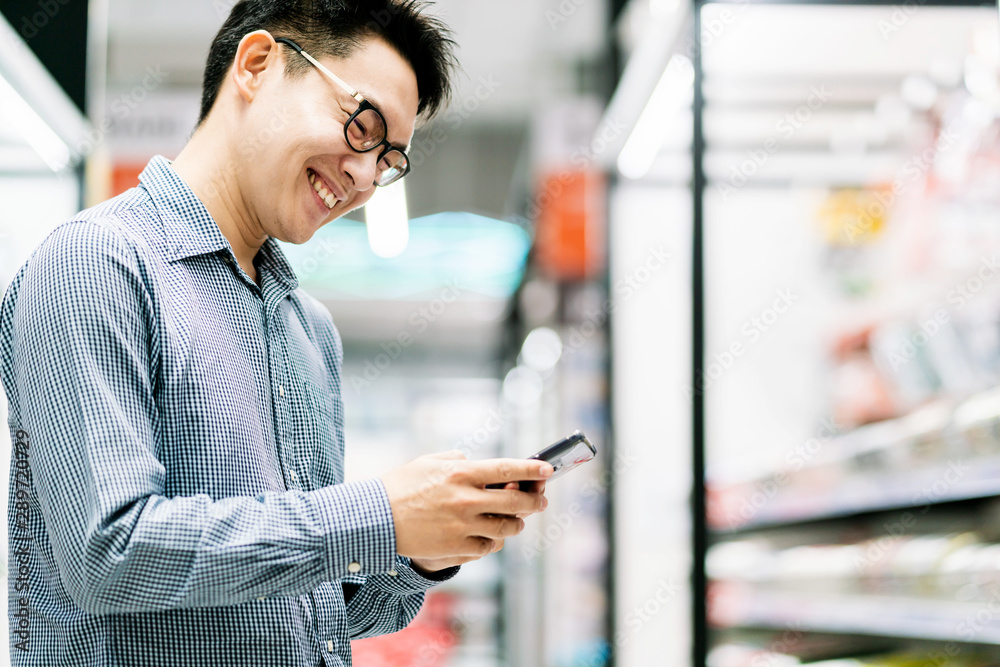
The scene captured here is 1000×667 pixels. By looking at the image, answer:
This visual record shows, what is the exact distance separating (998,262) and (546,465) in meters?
1.92

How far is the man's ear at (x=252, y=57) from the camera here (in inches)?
57.5

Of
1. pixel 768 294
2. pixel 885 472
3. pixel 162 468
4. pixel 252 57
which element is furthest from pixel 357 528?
pixel 768 294

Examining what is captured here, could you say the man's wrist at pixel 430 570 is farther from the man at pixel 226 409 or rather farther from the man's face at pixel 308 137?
the man's face at pixel 308 137

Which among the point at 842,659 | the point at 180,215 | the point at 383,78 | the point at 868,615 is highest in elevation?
the point at 383,78

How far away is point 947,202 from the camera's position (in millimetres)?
2672

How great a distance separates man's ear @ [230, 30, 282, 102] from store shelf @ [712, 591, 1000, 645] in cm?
225

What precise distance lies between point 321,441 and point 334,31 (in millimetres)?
657

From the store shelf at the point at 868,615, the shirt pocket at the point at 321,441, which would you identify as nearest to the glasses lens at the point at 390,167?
the shirt pocket at the point at 321,441

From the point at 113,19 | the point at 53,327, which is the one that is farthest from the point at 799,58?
the point at 113,19

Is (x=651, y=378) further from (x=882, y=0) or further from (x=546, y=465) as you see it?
(x=546, y=465)

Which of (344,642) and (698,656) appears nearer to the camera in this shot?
(344,642)

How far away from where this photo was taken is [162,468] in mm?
1119

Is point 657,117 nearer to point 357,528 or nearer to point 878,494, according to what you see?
point 878,494

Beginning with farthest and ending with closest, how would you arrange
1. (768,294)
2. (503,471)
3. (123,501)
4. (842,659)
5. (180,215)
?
(768,294)
(842,659)
(180,215)
(503,471)
(123,501)
